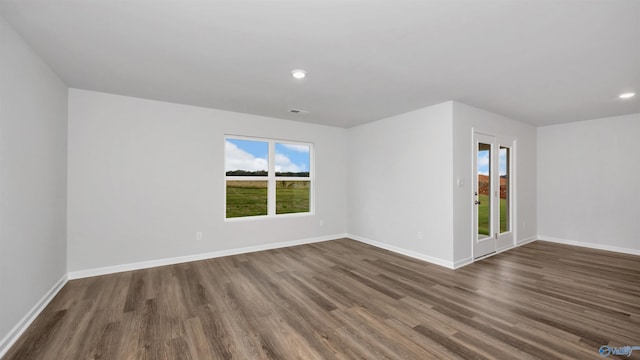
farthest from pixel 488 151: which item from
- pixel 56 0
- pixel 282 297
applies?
pixel 56 0

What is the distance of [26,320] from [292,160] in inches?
161

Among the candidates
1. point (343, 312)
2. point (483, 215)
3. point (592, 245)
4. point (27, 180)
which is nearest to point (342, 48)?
point (343, 312)

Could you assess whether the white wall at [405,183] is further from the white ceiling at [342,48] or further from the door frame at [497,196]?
the white ceiling at [342,48]

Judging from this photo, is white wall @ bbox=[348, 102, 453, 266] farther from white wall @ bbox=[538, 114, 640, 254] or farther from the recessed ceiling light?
white wall @ bbox=[538, 114, 640, 254]

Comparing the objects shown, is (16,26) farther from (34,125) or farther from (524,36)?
(524,36)

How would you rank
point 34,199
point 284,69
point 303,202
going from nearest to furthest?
1. point 34,199
2. point 284,69
3. point 303,202

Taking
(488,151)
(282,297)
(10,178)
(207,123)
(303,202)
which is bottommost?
(282,297)

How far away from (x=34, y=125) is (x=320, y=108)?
→ 3358 millimetres

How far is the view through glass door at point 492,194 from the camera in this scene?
4355 millimetres

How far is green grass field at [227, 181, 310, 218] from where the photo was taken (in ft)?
15.6

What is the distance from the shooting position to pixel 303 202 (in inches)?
223

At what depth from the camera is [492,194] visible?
468 cm

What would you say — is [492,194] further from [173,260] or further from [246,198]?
[173,260]

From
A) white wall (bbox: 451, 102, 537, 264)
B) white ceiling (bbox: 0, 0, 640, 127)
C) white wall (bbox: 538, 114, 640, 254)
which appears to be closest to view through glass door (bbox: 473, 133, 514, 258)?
white wall (bbox: 451, 102, 537, 264)
